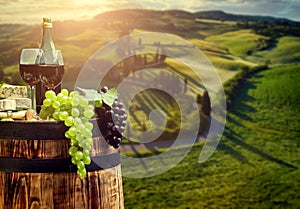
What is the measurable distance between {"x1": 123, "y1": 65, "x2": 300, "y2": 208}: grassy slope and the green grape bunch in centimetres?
245

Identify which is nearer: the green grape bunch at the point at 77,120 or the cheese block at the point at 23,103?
the green grape bunch at the point at 77,120

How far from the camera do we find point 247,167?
416cm

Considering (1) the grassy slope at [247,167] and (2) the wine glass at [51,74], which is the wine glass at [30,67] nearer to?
(2) the wine glass at [51,74]

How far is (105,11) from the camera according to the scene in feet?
13.0

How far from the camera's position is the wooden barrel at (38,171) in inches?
63.1

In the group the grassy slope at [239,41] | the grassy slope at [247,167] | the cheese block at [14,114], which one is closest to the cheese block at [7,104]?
the cheese block at [14,114]

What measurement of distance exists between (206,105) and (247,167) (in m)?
0.53

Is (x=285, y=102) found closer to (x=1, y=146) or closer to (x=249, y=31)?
(x=249, y=31)

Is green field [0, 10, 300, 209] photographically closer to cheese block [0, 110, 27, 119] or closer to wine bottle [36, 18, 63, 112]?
wine bottle [36, 18, 63, 112]

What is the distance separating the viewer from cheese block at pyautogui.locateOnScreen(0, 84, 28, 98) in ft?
5.94

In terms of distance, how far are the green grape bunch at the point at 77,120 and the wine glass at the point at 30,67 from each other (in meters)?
0.24

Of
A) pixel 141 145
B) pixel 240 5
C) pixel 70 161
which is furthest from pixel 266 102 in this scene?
pixel 70 161

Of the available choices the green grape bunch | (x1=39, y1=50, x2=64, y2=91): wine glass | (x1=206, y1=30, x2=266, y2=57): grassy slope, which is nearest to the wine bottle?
(x1=39, y1=50, x2=64, y2=91): wine glass

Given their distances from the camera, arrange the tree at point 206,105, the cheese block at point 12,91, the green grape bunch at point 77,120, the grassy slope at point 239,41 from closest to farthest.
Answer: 1. the green grape bunch at point 77,120
2. the cheese block at point 12,91
3. the tree at point 206,105
4. the grassy slope at point 239,41
